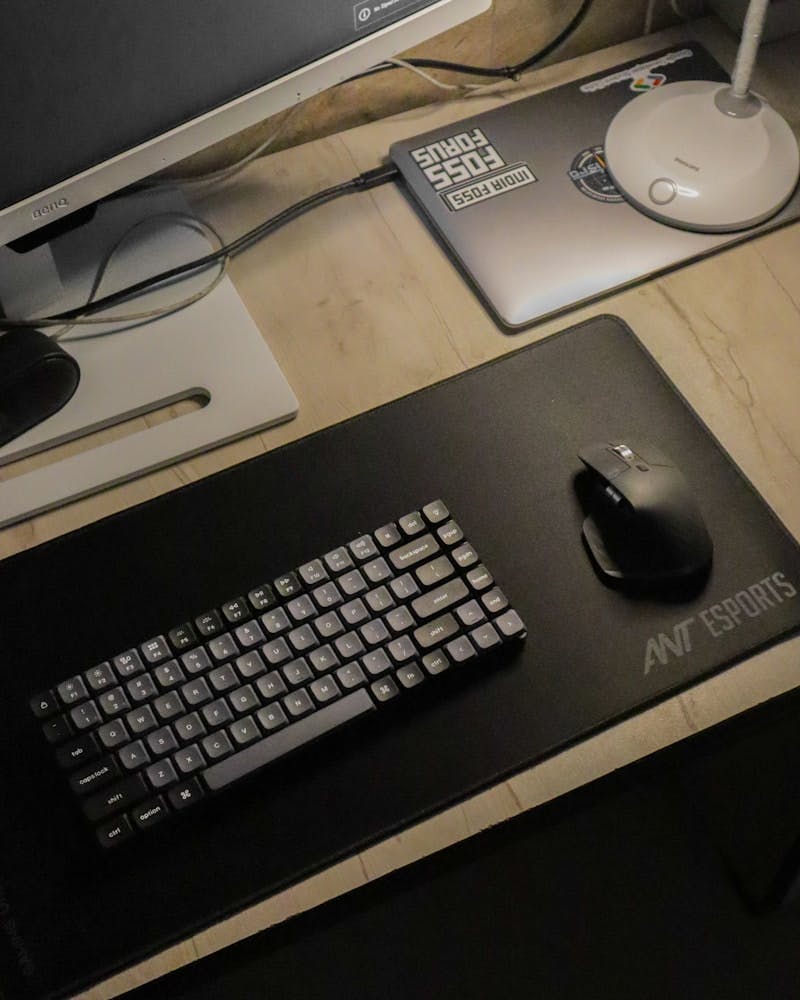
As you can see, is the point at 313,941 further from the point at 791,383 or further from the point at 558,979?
the point at 791,383

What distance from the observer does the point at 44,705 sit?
70cm

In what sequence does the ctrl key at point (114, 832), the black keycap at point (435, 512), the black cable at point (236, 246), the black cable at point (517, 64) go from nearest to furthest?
the ctrl key at point (114, 832), the black keycap at point (435, 512), the black cable at point (236, 246), the black cable at point (517, 64)

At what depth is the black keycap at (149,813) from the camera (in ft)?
2.20

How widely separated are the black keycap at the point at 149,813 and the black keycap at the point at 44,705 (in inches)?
3.0

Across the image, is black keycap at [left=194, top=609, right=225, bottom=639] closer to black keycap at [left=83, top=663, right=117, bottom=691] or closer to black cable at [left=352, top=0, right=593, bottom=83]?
black keycap at [left=83, top=663, right=117, bottom=691]

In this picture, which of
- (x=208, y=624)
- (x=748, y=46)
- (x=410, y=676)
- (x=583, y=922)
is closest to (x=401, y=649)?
(x=410, y=676)

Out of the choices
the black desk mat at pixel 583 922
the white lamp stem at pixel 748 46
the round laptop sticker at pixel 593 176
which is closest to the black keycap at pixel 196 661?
the black desk mat at pixel 583 922

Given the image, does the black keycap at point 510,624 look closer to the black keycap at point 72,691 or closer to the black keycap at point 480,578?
the black keycap at point 480,578

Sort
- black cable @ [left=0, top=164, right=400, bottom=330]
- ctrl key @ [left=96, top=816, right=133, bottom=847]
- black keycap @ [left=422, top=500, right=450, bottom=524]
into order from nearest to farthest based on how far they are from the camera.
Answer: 1. ctrl key @ [left=96, top=816, right=133, bottom=847]
2. black keycap @ [left=422, top=500, right=450, bottom=524]
3. black cable @ [left=0, top=164, right=400, bottom=330]

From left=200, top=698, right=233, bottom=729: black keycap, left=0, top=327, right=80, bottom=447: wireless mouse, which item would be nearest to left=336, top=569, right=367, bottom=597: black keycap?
left=200, top=698, right=233, bottom=729: black keycap

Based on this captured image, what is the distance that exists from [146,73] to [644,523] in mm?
417

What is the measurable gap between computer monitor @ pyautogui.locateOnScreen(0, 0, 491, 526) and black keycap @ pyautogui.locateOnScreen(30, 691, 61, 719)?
0.50 feet

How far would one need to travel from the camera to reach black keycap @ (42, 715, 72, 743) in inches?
27.1

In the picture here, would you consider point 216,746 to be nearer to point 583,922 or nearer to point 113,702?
point 113,702
